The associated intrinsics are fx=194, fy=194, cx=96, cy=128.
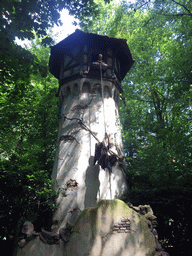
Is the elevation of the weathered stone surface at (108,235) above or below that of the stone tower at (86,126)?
below

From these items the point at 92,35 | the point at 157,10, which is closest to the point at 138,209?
the point at 92,35

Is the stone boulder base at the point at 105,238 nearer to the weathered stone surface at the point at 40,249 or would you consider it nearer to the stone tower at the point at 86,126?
the weathered stone surface at the point at 40,249

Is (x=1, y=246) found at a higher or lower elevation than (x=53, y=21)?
lower

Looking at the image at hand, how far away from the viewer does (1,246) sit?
5586mm

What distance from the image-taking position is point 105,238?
12.2 feet

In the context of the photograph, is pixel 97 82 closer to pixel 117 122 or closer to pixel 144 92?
pixel 117 122

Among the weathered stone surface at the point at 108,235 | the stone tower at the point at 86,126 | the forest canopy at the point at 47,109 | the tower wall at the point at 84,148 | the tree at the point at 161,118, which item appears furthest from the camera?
the stone tower at the point at 86,126

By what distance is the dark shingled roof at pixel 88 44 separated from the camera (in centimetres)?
984

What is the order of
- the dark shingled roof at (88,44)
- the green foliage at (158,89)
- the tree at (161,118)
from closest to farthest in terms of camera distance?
the tree at (161,118)
the green foliage at (158,89)
the dark shingled roof at (88,44)

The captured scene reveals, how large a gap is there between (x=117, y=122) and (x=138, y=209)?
4.89m

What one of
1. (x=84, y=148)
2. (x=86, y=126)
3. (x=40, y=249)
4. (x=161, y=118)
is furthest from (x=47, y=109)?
(x=40, y=249)

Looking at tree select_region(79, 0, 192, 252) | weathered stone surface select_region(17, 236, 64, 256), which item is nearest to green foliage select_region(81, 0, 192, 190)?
tree select_region(79, 0, 192, 252)

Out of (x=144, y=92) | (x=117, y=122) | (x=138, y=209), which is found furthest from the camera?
(x=144, y=92)

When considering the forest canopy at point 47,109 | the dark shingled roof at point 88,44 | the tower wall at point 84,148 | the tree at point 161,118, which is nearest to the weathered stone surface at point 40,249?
the forest canopy at point 47,109
